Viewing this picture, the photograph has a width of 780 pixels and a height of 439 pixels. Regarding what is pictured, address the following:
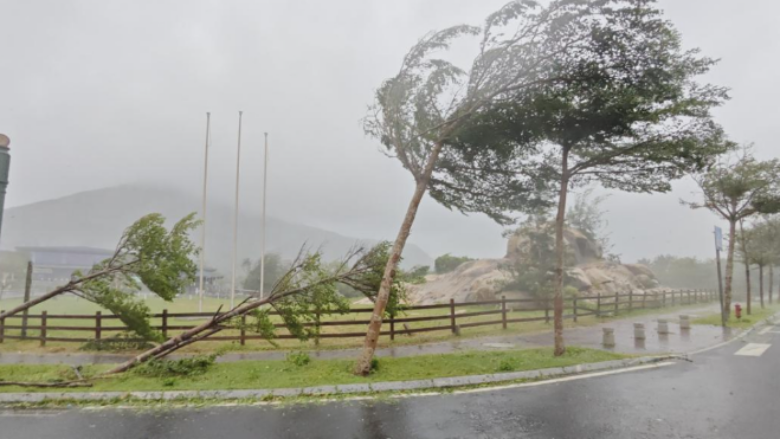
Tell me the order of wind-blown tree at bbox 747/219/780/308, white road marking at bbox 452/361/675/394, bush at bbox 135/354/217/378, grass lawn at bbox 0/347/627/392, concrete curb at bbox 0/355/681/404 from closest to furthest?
concrete curb at bbox 0/355/681/404 < white road marking at bbox 452/361/675/394 < grass lawn at bbox 0/347/627/392 < bush at bbox 135/354/217/378 < wind-blown tree at bbox 747/219/780/308

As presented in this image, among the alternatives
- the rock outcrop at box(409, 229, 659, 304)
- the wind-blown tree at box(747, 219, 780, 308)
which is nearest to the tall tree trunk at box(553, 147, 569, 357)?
the rock outcrop at box(409, 229, 659, 304)

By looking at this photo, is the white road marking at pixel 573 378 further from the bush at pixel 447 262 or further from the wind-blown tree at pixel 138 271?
the bush at pixel 447 262

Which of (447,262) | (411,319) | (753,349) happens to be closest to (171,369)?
(411,319)

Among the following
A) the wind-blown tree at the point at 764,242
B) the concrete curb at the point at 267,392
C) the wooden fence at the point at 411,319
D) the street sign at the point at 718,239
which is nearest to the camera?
the concrete curb at the point at 267,392

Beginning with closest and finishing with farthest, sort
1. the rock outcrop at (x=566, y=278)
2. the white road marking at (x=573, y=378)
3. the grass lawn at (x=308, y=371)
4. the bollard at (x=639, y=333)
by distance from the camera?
1. the white road marking at (x=573, y=378)
2. the grass lawn at (x=308, y=371)
3. the bollard at (x=639, y=333)
4. the rock outcrop at (x=566, y=278)

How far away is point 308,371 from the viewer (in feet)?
29.9

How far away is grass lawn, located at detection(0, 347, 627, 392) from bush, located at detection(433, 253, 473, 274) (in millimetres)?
30200

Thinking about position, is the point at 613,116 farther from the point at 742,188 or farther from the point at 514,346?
the point at 742,188

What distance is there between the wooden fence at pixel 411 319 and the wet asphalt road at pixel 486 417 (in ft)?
12.4

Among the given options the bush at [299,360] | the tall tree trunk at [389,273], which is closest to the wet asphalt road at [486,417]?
the tall tree trunk at [389,273]

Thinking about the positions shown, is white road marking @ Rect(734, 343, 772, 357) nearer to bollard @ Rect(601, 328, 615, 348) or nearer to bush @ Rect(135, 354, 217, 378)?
bollard @ Rect(601, 328, 615, 348)

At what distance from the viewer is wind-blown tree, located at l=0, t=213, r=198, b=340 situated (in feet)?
32.7

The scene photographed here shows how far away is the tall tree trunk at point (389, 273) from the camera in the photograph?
9.07m

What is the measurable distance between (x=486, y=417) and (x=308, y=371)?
14.1ft
